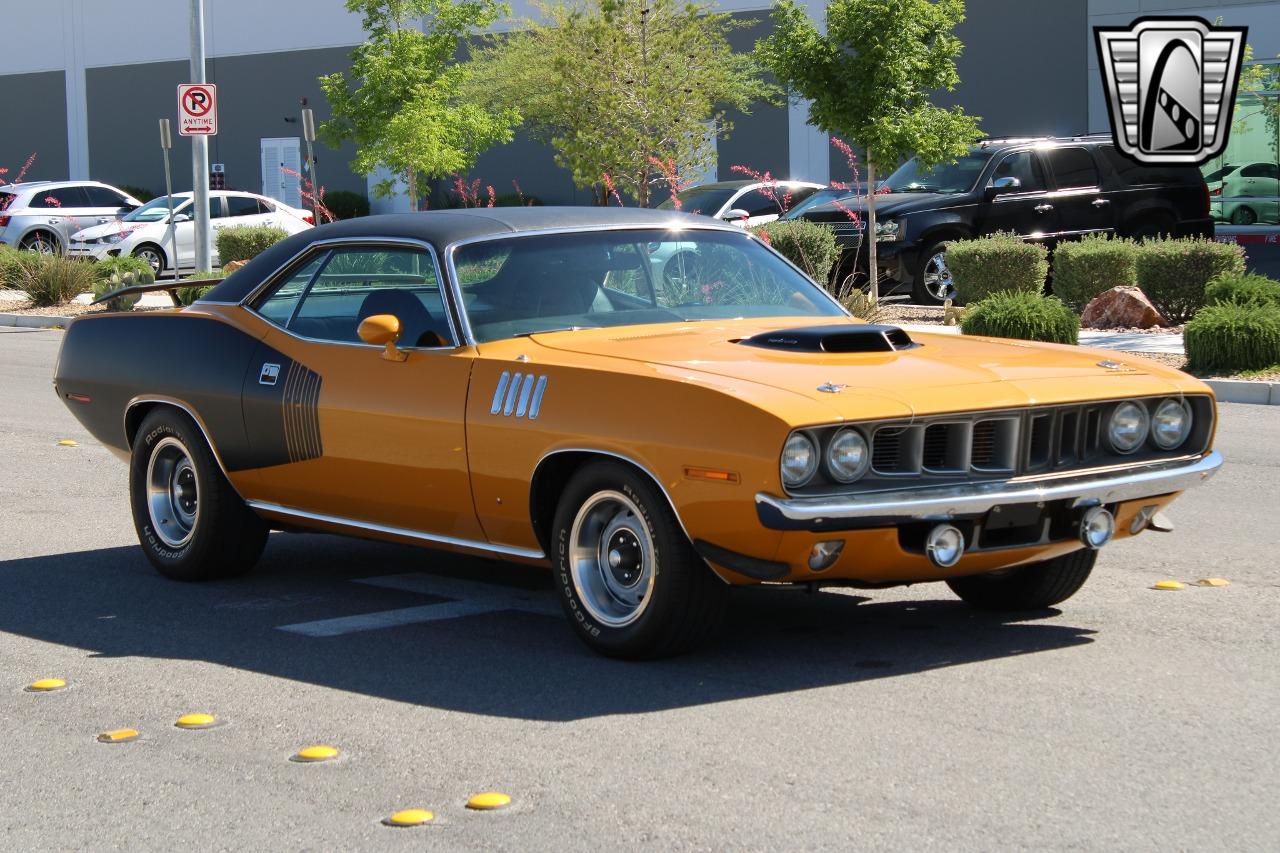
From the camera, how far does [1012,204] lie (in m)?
20.7

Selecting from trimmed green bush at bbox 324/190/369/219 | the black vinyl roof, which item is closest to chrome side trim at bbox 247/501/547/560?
the black vinyl roof

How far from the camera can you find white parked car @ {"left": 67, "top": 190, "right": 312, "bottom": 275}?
2917cm

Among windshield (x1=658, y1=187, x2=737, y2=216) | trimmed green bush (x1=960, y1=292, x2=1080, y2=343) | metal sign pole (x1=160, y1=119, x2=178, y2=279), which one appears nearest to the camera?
trimmed green bush (x1=960, y1=292, x2=1080, y2=343)

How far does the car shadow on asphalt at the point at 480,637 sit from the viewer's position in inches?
218

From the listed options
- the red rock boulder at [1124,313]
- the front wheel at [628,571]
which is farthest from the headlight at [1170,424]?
the red rock boulder at [1124,313]

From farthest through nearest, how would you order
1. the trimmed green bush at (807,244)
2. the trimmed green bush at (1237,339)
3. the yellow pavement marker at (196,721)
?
the trimmed green bush at (807,244) < the trimmed green bush at (1237,339) < the yellow pavement marker at (196,721)

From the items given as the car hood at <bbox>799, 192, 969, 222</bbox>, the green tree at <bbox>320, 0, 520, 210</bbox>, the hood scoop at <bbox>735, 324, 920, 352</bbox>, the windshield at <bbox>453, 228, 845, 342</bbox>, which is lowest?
the hood scoop at <bbox>735, 324, 920, 352</bbox>

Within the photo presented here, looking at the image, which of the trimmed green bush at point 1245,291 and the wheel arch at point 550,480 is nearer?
the wheel arch at point 550,480

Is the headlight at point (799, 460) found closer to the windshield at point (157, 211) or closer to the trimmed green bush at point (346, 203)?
the windshield at point (157, 211)

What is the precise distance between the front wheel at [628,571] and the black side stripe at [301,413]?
137 centimetres

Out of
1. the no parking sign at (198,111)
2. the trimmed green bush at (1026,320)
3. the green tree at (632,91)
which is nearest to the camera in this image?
the trimmed green bush at (1026,320)

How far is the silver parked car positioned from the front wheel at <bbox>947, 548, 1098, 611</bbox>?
1039 inches

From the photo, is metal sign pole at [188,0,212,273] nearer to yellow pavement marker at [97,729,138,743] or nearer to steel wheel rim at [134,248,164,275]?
steel wheel rim at [134,248,164,275]

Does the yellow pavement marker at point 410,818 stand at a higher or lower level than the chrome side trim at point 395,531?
lower
